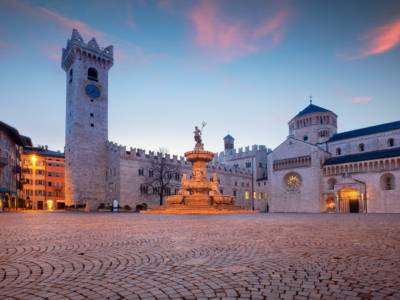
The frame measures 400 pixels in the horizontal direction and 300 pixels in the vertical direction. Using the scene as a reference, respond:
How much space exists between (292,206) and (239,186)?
59.2 ft

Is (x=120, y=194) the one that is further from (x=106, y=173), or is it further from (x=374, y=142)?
(x=374, y=142)

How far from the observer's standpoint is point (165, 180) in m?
58.5

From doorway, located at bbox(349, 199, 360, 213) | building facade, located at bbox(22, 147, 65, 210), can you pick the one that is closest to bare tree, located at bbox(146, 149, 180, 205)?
doorway, located at bbox(349, 199, 360, 213)

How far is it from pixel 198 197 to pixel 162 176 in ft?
88.9

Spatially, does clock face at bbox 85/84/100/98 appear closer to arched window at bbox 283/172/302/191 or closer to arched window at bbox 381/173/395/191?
arched window at bbox 283/172/302/191

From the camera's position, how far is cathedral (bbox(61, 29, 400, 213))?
5091cm

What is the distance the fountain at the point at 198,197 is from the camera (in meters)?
29.7

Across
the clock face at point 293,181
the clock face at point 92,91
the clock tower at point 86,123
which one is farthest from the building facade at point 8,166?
the clock face at point 293,181

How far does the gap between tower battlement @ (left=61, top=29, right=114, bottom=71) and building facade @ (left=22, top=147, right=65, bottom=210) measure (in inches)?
1413

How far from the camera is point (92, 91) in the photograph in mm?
58094

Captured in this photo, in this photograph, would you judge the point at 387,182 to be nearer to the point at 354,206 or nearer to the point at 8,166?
the point at 354,206

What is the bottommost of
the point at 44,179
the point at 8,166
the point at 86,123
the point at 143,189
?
the point at 143,189

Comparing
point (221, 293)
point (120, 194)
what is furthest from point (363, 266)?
point (120, 194)

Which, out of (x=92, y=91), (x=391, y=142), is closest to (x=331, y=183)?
(x=391, y=142)
